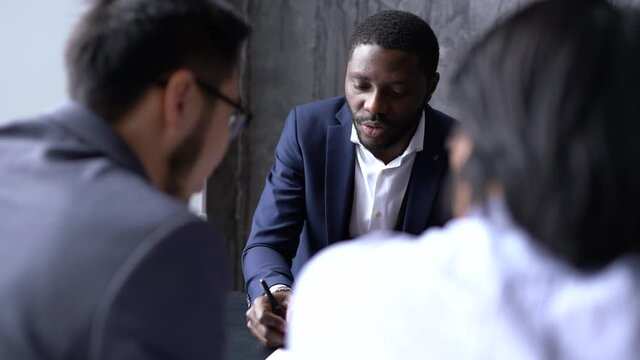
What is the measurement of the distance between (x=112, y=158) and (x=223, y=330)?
0.27 metres

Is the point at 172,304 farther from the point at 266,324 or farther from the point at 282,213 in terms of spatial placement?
the point at 282,213

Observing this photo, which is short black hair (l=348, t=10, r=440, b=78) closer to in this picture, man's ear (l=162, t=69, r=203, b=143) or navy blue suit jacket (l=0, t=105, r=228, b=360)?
man's ear (l=162, t=69, r=203, b=143)

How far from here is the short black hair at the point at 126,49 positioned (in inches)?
41.3

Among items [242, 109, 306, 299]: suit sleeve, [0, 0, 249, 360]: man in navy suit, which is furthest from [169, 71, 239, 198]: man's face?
[242, 109, 306, 299]: suit sleeve

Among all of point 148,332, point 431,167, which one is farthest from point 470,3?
point 148,332

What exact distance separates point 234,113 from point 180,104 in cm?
16

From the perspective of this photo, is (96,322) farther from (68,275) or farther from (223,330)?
(223,330)

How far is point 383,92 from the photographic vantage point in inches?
85.7

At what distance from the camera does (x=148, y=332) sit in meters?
0.91

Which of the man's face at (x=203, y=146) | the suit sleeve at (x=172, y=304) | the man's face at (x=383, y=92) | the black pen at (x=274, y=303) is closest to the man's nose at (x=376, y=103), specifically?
the man's face at (x=383, y=92)

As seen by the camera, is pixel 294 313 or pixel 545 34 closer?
pixel 545 34

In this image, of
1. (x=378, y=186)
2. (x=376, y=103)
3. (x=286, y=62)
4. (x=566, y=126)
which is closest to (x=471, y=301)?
(x=566, y=126)

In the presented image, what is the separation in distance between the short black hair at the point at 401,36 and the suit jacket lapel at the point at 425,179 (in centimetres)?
19

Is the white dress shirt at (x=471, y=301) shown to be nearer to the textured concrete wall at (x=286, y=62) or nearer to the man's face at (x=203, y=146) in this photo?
the man's face at (x=203, y=146)
